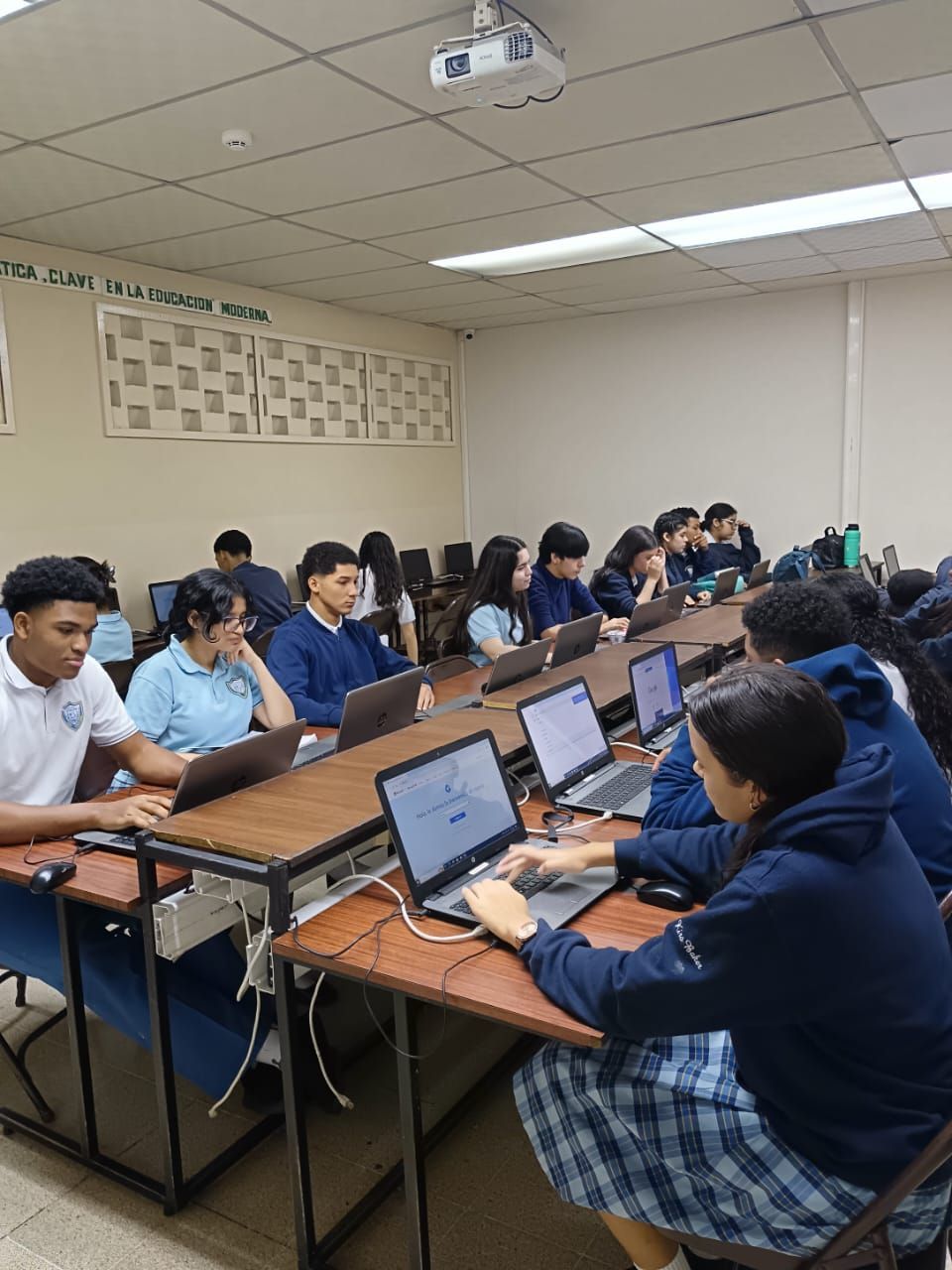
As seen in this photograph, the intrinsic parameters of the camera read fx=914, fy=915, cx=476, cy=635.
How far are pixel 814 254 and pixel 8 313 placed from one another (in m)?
4.64

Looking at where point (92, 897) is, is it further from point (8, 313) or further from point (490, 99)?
point (8, 313)

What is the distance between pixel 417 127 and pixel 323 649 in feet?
6.28

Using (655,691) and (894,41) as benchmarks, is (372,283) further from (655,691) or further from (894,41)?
(655,691)

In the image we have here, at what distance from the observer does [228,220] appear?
14.4 ft

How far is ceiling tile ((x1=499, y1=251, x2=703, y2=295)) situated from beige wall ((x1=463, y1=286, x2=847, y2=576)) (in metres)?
1.23

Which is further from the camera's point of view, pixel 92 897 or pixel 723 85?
pixel 723 85

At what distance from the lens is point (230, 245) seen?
4859 mm

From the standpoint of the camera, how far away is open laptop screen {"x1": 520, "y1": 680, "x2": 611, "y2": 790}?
2.27m

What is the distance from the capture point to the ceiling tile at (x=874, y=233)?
4930 millimetres

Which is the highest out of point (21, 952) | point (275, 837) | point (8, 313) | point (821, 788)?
point (8, 313)

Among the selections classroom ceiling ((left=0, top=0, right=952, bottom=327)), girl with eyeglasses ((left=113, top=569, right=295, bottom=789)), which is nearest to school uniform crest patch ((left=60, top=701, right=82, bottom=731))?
girl with eyeglasses ((left=113, top=569, right=295, bottom=789))

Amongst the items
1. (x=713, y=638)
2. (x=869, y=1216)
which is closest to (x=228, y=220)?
(x=713, y=638)

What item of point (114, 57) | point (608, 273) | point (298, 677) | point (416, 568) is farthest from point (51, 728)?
point (416, 568)

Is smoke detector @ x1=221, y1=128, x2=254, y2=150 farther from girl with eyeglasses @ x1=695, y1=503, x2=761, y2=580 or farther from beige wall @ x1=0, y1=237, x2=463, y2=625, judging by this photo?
girl with eyeglasses @ x1=695, y1=503, x2=761, y2=580
